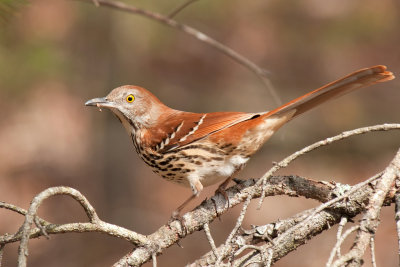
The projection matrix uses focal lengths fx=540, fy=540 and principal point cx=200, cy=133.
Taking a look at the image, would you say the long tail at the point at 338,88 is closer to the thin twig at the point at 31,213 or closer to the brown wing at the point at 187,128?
the brown wing at the point at 187,128

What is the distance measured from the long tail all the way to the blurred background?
10.0 ft

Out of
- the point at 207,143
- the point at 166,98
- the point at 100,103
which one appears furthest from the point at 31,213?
the point at 166,98

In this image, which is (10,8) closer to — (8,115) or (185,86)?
(8,115)

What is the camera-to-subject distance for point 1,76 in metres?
5.33

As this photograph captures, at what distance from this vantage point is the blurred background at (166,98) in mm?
6383

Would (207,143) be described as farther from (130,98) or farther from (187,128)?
(130,98)

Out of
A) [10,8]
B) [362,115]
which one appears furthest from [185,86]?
[10,8]

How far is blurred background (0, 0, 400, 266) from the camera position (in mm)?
6383

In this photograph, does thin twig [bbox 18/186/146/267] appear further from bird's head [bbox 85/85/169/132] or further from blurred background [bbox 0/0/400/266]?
blurred background [bbox 0/0/400/266]

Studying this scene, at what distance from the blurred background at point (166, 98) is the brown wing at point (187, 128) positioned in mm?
2011

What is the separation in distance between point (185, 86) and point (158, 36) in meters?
Result: 2.05

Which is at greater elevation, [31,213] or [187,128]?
[187,128]

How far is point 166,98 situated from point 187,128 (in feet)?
13.9

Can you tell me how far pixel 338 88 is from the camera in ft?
9.33
